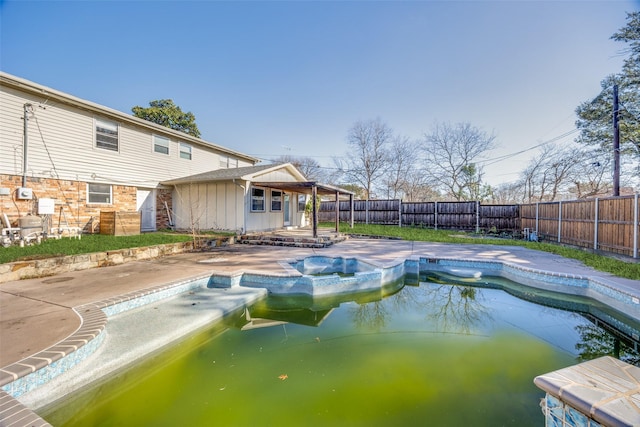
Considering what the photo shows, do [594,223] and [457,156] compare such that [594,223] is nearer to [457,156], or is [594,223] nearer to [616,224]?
[616,224]

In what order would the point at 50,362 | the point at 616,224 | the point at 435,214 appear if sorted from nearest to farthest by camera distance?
the point at 50,362, the point at 616,224, the point at 435,214

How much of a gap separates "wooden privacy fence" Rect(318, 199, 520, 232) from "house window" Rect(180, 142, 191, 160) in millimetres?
9651

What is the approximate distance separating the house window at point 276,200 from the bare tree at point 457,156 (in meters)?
→ 16.8

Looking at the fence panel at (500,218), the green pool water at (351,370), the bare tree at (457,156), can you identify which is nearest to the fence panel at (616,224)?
the green pool water at (351,370)

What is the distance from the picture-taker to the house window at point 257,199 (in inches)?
460

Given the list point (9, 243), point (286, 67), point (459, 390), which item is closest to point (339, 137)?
point (286, 67)

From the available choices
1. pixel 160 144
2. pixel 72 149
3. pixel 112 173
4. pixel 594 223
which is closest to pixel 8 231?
pixel 72 149

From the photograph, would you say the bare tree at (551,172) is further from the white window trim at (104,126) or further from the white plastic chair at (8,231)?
the white plastic chair at (8,231)

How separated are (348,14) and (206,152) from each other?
9.39 metres

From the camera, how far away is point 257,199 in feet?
39.4

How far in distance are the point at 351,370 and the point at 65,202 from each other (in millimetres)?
10825

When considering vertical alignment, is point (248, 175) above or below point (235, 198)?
above

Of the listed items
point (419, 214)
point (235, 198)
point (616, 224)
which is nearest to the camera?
point (616, 224)

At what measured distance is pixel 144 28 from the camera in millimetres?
9781
